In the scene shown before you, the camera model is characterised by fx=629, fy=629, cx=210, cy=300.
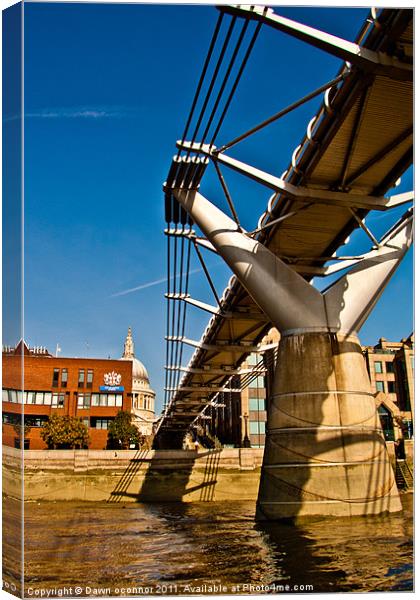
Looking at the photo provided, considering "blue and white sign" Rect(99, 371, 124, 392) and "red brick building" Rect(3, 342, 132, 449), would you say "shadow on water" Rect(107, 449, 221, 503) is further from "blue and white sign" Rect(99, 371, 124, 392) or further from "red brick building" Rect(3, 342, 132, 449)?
"blue and white sign" Rect(99, 371, 124, 392)

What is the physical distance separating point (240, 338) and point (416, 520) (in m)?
34.4

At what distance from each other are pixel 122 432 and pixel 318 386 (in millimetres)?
43774

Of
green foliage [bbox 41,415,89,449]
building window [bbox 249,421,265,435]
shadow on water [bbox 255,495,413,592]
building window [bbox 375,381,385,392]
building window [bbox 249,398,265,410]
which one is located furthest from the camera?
building window [bbox 249,398,265,410]

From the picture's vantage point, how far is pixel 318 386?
68.4 ft

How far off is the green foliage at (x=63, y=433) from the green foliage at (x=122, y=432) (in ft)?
12.5

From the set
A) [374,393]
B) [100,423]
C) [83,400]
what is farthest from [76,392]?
[374,393]

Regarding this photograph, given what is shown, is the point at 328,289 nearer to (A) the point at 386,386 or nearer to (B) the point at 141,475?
(B) the point at 141,475

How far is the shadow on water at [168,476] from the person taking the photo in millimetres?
49344

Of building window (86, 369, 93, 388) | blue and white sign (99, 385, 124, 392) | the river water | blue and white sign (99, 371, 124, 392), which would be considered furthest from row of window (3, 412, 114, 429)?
the river water

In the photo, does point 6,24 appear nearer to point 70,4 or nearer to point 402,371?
point 70,4

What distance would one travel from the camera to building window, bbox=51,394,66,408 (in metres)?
62.0

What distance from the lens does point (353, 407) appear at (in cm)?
2028

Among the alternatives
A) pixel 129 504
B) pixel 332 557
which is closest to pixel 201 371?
pixel 129 504

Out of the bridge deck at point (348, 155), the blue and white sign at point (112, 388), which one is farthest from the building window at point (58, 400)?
the bridge deck at point (348, 155)
